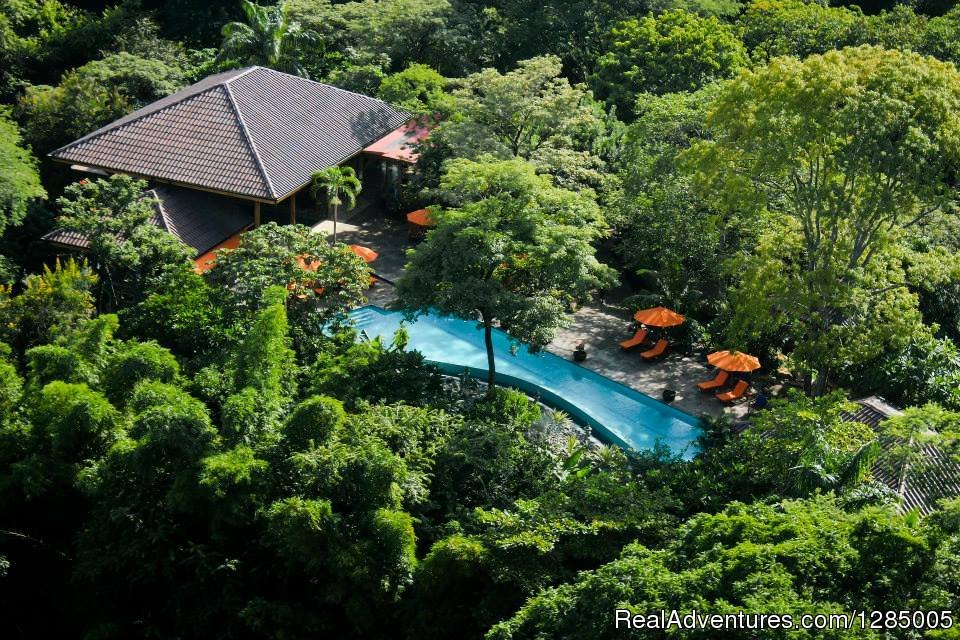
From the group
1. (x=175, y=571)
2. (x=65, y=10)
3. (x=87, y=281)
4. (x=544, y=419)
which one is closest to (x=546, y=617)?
(x=175, y=571)

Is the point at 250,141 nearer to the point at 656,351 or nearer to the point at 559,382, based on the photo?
the point at 559,382

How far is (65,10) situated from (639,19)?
25144mm

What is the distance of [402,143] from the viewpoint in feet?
109

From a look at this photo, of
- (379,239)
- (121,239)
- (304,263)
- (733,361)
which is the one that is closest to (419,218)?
(379,239)

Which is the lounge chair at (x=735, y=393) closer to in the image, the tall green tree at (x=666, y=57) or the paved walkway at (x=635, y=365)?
the paved walkway at (x=635, y=365)

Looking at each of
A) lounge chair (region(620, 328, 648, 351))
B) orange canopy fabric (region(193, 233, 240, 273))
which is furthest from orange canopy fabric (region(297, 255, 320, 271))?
lounge chair (region(620, 328, 648, 351))

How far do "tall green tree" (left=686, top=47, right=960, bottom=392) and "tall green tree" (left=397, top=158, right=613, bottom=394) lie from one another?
12.3 ft

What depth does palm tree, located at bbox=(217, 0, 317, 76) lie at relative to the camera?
3594 cm

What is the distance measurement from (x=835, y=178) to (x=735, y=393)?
6.19m

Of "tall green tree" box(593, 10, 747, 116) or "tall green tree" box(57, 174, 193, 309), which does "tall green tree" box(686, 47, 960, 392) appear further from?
"tall green tree" box(593, 10, 747, 116)

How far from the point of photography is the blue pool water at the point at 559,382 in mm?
23562

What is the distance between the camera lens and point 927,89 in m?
19.5

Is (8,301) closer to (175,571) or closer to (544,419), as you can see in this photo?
(175,571)

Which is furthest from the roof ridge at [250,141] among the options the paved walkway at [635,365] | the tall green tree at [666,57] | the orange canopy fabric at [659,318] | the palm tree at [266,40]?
the tall green tree at [666,57]
